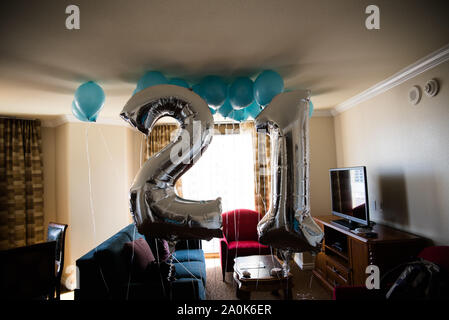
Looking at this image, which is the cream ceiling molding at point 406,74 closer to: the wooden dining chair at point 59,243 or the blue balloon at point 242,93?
the blue balloon at point 242,93

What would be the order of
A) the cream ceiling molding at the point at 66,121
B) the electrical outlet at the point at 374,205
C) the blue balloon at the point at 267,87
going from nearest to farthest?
the blue balloon at the point at 267,87
the electrical outlet at the point at 374,205
the cream ceiling molding at the point at 66,121

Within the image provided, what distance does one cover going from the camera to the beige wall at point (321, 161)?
388 cm

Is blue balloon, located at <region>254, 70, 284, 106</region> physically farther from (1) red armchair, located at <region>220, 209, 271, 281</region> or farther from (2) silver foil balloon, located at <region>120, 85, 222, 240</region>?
(1) red armchair, located at <region>220, 209, 271, 281</region>

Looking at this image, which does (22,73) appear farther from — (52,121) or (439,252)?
(439,252)

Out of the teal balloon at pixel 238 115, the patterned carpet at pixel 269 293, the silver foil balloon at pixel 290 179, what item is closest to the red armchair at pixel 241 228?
the patterned carpet at pixel 269 293

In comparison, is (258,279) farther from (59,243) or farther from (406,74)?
(406,74)

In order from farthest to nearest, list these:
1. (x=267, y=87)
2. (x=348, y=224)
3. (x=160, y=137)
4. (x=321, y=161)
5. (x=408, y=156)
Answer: (x=160, y=137) < (x=321, y=161) < (x=348, y=224) < (x=408, y=156) < (x=267, y=87)

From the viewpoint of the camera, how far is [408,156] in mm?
2373

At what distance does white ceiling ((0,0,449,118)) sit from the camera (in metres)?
1.23

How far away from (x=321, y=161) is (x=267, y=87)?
2.72m

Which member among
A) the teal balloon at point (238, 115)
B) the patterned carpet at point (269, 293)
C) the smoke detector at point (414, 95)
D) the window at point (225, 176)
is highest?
the smoke detector at point (414, 95)

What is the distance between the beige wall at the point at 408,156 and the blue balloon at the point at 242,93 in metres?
1.77

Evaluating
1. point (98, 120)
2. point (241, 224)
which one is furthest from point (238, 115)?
point (98, 120)

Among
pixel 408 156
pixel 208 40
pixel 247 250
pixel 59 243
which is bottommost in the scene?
pixel 247 250
